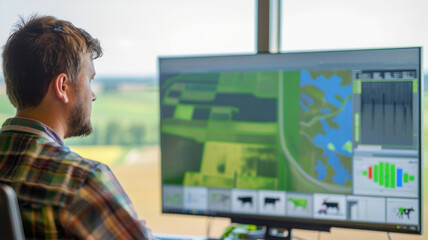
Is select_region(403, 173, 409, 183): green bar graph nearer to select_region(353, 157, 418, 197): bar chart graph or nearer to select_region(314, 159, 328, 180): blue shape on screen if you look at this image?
select_region(353, 157, 418, 197): bar chart graph

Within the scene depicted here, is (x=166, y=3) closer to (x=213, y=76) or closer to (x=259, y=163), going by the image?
(x=213, y=76)

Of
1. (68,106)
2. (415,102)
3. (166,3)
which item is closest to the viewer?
(68,106)

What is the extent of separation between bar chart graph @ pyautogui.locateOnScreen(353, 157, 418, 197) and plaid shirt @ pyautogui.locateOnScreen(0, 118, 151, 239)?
786 millimetres

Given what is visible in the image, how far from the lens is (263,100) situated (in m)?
1.51

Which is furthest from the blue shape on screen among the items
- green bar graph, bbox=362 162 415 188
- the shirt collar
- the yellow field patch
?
the yellow field patch

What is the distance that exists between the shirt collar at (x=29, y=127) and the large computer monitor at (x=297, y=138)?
65cm

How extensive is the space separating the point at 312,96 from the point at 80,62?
2.45ft

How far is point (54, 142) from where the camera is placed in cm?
96

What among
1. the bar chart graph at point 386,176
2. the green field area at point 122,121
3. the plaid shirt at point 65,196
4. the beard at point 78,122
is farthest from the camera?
the green field area at point 122,121

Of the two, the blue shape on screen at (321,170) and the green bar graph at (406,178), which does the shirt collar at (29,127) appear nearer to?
the blue shape on screen at (321,170)

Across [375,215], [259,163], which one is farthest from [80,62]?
[375,215]

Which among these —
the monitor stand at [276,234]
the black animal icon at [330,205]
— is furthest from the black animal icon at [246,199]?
the black animal icon at [330,205]

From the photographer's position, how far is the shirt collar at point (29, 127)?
0.97 metres

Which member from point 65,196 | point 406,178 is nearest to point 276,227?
point 406,178
